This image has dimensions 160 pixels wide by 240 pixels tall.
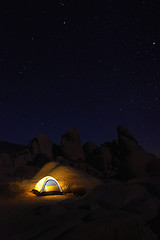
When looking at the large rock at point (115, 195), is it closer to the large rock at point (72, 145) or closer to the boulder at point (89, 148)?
the large rock at point (72, 145)

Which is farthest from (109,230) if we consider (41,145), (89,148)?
(89,148)

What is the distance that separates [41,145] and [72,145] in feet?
23.7

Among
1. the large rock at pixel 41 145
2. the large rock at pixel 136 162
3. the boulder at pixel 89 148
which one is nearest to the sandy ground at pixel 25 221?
the large rock at pixel 136 162

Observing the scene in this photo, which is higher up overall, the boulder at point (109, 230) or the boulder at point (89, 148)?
the boulder at point (89, 148)

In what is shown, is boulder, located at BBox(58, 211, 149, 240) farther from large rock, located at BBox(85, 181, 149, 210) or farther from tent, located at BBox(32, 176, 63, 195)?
tent, located at BBox(32, 176, 63, 195)

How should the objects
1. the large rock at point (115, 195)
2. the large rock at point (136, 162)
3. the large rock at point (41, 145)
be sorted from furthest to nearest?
the large rock at point (41, 145)
the large rock at point (136, 162)
the large rock at point (115, 195)

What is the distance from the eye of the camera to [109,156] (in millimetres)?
35531

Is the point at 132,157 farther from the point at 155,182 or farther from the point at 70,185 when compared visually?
the point at 70,185

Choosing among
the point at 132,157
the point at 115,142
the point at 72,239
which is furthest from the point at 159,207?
the point at 115,142

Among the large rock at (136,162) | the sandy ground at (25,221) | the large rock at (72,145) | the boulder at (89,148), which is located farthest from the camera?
the boulder at (89,148)

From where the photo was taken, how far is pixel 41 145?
38.7 m

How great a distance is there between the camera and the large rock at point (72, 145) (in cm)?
3666

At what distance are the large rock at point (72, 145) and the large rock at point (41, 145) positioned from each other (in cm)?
389

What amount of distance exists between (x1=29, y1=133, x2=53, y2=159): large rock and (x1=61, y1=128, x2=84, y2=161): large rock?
3889 mm
